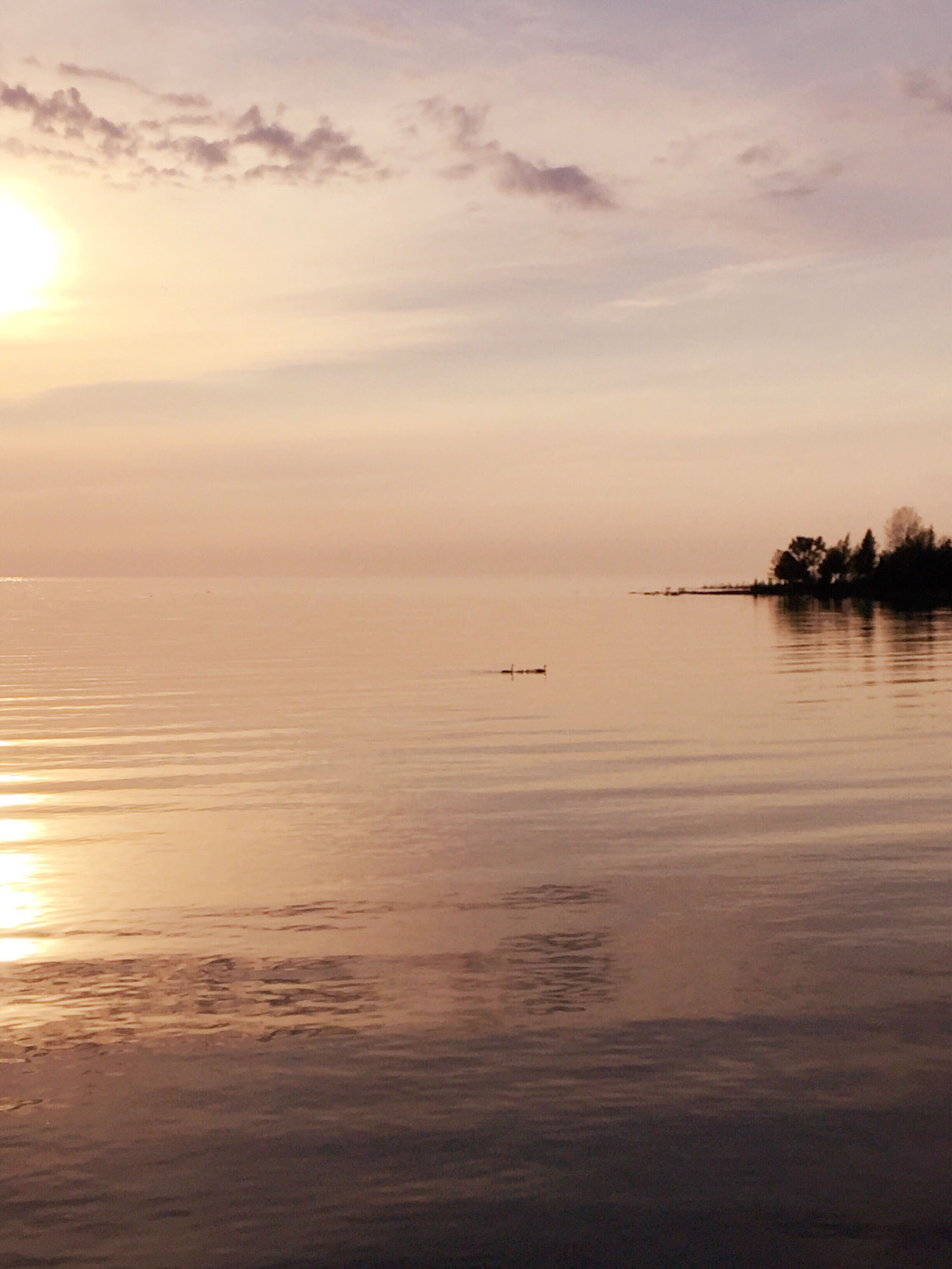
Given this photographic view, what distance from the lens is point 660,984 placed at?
1784 centimetres

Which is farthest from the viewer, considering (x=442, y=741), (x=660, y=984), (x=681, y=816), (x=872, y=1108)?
(x=442, y=741)

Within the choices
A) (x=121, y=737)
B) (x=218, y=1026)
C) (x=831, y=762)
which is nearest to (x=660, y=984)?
(x=218, y=1026)

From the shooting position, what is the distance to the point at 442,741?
152ft

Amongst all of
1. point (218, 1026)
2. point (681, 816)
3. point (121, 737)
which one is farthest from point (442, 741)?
point (218, 1026)

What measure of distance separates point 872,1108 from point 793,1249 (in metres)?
3.06

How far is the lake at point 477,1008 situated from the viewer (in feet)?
38.1

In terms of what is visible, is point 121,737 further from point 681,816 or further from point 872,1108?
point 872,1108

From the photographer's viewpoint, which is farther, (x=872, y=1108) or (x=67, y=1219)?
(x=872, y=1108)

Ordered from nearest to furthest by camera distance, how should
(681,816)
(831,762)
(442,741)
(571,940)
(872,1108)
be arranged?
1. (872,1108)
2. (571,940)
3. (681,816)
4. (831,762)
5. (442,741)

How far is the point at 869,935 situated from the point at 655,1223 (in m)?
9.96

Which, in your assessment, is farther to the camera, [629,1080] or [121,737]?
[121,737]

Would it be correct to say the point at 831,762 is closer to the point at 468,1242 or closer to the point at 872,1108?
the point at 872,1108

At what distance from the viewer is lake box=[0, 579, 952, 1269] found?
11625mm

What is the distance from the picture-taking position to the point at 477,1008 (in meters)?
16.9
